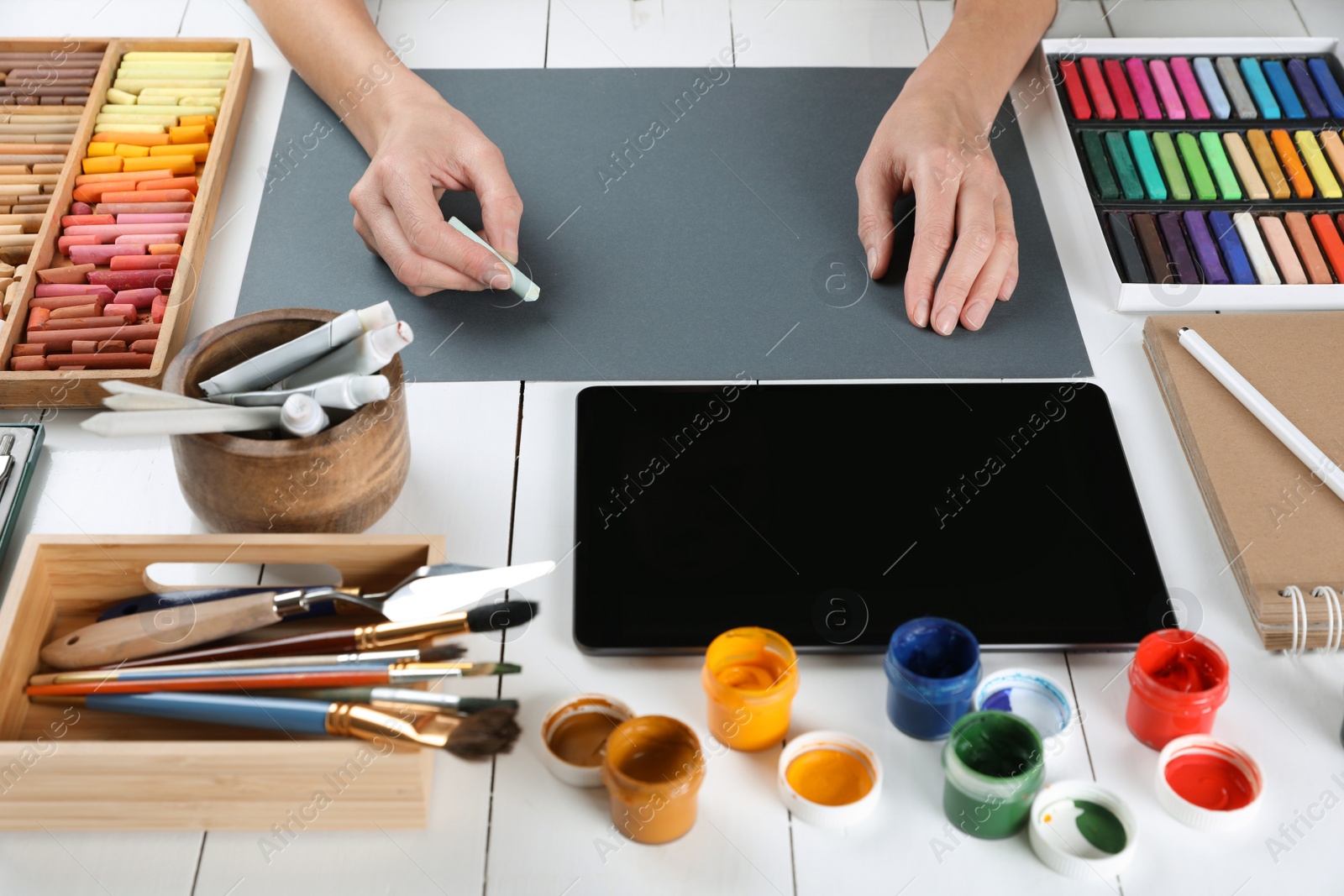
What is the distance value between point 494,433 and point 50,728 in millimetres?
388

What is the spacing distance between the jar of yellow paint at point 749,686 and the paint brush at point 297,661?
0.16 m

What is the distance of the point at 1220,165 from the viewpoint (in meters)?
1.17

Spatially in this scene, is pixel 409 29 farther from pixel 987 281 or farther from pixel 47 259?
pixel 987 281

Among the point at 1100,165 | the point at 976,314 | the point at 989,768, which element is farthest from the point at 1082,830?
the point at 1100,165

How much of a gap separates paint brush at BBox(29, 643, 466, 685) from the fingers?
577 millimetres

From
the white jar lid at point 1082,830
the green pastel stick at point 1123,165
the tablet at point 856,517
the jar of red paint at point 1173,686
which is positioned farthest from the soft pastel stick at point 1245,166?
the white jar lid at point 1082,830

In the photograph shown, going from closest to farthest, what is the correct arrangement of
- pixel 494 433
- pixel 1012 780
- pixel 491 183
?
pixel 1012 780 → pixel 494 433 → pixel 491 183

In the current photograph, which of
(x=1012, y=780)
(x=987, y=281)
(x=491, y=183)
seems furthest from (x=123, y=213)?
(x=1012, y=780)

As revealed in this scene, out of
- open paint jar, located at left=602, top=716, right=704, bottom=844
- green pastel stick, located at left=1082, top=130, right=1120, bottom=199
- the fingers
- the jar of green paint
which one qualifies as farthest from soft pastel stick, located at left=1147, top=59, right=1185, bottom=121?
open paint jar, located at left=602, top=716, right=704, bottom=844

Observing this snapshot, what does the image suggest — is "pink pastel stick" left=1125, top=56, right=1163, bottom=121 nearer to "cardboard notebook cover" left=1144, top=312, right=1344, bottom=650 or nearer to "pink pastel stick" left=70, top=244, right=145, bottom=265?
"cardboard notebook cover" left=1144, top=312, right=1344, bottom=650

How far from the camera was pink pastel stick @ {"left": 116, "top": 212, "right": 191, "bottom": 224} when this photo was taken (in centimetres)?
109

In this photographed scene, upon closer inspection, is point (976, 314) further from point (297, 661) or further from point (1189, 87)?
point (297, 661)

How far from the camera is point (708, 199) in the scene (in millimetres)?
1166

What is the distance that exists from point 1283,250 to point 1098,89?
0.28 metres
